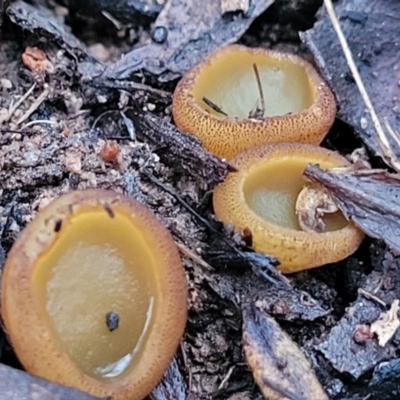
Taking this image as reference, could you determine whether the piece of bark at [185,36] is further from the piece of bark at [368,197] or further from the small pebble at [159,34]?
the piece of bark at [368,197]

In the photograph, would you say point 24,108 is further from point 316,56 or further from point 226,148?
point 316,56

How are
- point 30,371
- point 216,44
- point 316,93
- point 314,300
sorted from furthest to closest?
1. point 216,44
2. point 316,93
3. point 314,300
4. point 30,371

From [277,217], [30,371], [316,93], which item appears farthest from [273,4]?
[30,371]

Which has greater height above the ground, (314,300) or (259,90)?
(259,90)

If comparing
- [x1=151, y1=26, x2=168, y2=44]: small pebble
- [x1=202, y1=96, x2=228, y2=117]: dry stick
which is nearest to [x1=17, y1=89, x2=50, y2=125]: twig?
[x1=151, y1=26, x2=168, y2=44]: small pebble

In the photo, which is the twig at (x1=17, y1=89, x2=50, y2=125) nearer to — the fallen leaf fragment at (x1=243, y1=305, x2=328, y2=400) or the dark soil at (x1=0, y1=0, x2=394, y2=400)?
the dark soil at (x1=0, y1=0, x2=394, y2=400)

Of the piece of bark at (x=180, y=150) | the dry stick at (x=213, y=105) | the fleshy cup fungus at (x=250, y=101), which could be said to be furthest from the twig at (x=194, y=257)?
the dry stick at (x=213, y=105)

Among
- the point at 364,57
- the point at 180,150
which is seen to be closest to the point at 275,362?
the point at 180,150
